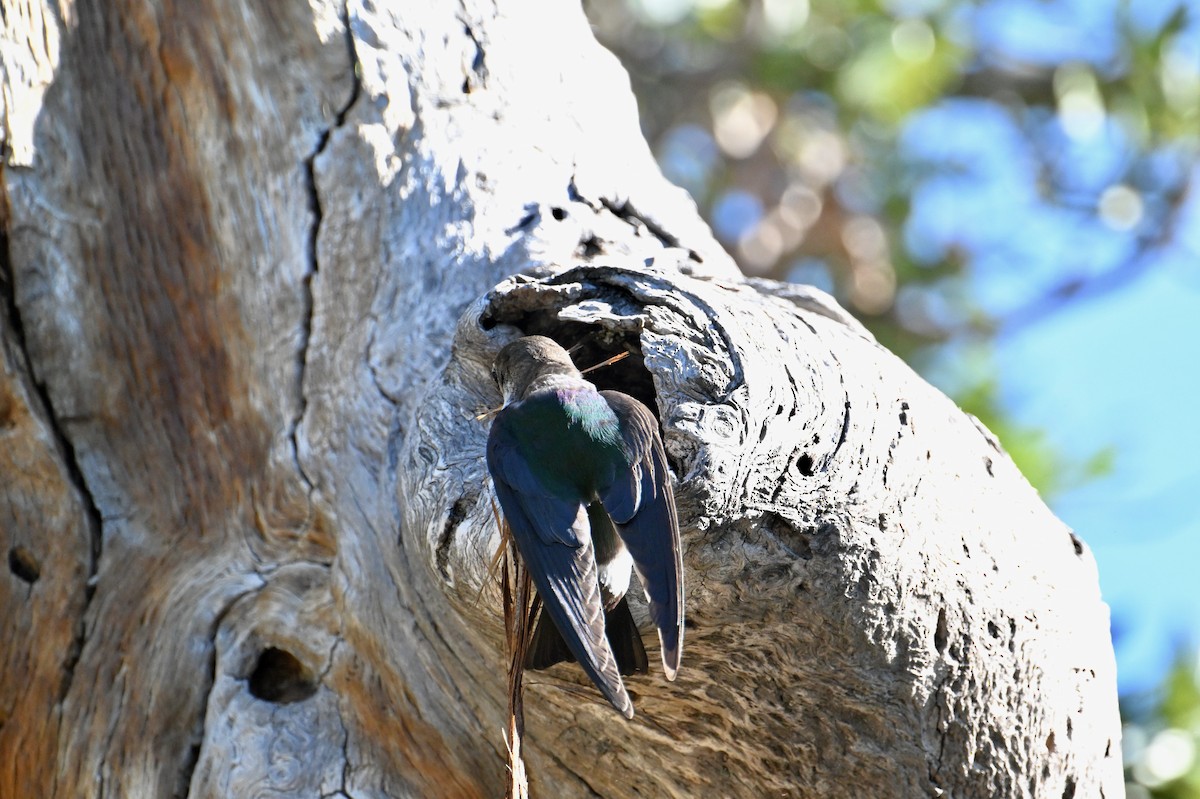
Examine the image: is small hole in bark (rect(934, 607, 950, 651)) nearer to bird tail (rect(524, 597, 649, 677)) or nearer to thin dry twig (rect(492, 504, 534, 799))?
bird tail (rect(524, 597, 649, 677))

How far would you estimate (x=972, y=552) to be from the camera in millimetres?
1744

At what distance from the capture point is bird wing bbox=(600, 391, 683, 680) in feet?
4.93

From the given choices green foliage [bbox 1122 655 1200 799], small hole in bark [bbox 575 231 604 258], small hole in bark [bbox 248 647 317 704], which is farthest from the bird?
green foliage [bbox 1122 655 1200 799]

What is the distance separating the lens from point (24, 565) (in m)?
2.34

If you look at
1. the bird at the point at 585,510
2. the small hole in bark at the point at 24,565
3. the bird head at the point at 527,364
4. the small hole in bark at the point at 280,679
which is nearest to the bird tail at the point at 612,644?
the bird at the point at 585,510

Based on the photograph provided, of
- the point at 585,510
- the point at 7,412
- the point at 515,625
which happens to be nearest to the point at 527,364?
the point at 585,510

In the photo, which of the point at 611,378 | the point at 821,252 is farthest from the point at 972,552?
the point at 821,252

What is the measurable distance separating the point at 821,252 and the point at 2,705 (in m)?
3.82

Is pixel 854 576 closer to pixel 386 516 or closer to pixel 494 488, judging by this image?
pixel 494 488

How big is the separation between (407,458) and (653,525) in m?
0.55

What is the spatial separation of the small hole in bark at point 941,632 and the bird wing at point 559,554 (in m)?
0.43

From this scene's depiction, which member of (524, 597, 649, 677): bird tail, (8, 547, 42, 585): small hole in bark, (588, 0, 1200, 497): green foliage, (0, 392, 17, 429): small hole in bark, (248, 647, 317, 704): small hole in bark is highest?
(588, 0, 1200, 497): green foliage

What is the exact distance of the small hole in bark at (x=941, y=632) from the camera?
1672 mm

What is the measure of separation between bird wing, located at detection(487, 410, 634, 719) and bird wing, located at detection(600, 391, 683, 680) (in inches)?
2.5
